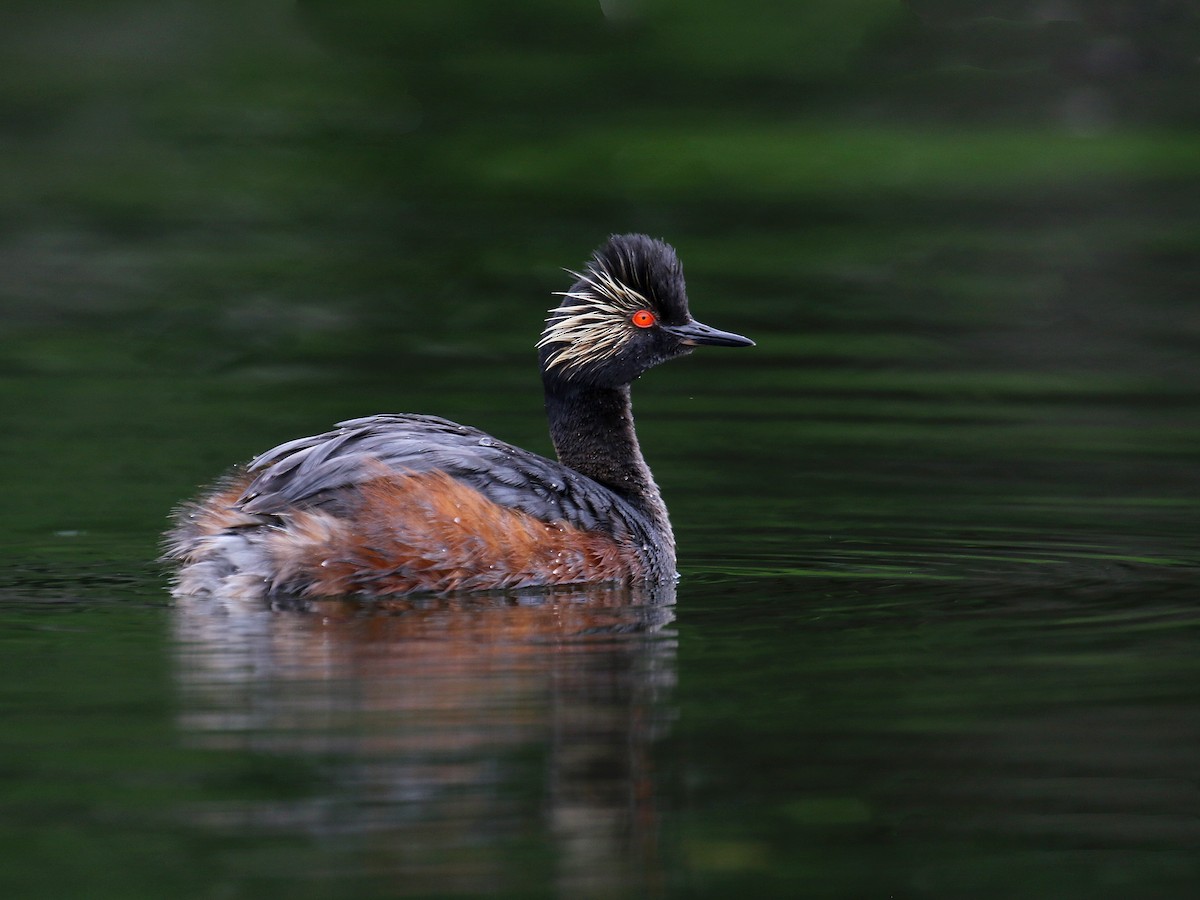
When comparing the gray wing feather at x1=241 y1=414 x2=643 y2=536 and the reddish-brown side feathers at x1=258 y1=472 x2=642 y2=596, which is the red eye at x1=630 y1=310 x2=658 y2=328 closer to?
the gray wing feather at x1=241 y1=414 x2=643 y2=536

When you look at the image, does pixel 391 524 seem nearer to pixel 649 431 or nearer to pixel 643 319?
pixel 643 319

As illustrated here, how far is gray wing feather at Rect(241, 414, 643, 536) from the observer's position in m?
8.12

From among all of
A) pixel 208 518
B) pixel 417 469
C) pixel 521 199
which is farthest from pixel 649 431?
pixel 521 199

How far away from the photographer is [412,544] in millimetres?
8055

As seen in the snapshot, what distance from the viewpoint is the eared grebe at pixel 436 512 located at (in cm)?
802

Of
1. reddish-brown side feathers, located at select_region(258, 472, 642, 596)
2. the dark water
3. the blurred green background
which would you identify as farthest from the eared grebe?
the blurred green background

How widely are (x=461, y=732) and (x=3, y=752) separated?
1294mm

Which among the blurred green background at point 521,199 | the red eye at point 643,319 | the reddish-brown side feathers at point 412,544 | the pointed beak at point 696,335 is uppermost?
the blurred green background at point 521,199

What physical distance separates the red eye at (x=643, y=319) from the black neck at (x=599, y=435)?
14.5 inches

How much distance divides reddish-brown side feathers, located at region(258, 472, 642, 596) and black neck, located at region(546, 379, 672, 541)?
3.61ft

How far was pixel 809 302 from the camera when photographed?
16.1m

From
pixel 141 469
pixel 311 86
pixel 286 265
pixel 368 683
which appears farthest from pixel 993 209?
pixel 368 683

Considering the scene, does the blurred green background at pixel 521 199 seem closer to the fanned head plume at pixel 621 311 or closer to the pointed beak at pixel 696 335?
the fanned head plume at pixel 621 311

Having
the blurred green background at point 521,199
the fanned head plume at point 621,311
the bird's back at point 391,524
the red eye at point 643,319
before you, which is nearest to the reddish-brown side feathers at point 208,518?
the bird's back at point 391,524
